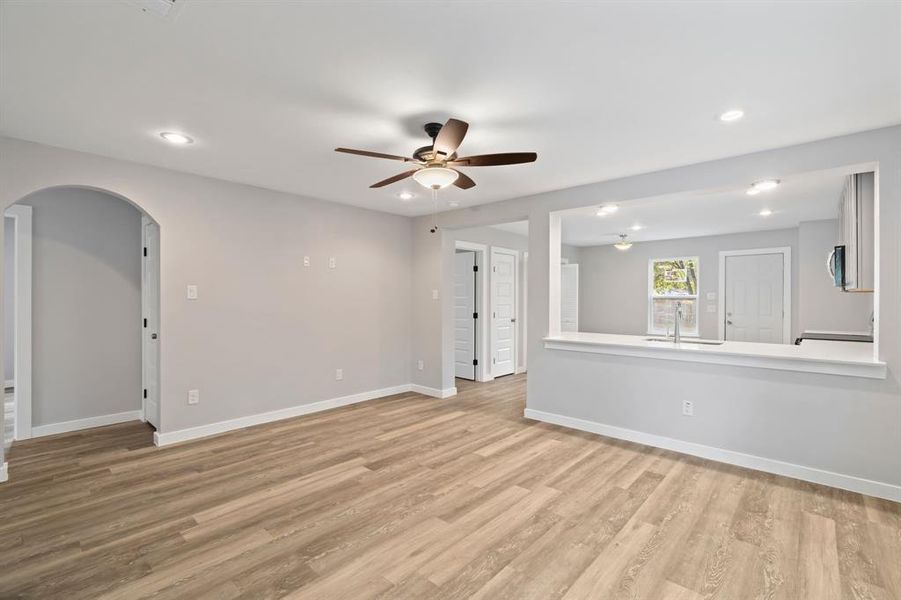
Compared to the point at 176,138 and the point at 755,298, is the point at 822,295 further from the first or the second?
the point at 176,138

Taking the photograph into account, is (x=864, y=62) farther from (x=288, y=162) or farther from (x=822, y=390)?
(x=288, y=162)

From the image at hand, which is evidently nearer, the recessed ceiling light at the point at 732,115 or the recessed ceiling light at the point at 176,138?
the recessed ceiling light at the point at 732,115

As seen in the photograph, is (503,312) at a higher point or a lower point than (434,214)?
lower

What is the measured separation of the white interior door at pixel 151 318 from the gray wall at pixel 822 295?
26.0 feet

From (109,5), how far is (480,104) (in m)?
1.75

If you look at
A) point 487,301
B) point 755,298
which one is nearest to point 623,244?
point 755,298

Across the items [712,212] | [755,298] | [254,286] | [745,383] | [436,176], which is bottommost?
[745,383]

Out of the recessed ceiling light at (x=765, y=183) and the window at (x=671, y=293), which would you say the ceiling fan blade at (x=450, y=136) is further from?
the window at (x=671, y=293)

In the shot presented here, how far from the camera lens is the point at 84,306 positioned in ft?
13.7

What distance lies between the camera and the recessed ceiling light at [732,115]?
2557mm

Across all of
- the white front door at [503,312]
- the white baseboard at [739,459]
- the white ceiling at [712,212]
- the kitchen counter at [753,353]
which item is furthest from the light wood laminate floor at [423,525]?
the white front door at [503,312]

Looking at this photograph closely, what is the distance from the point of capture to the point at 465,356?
6.78 metres

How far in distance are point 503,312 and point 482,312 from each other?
→ 1.78 feet

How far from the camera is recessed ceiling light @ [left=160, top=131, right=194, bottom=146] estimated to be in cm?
296
